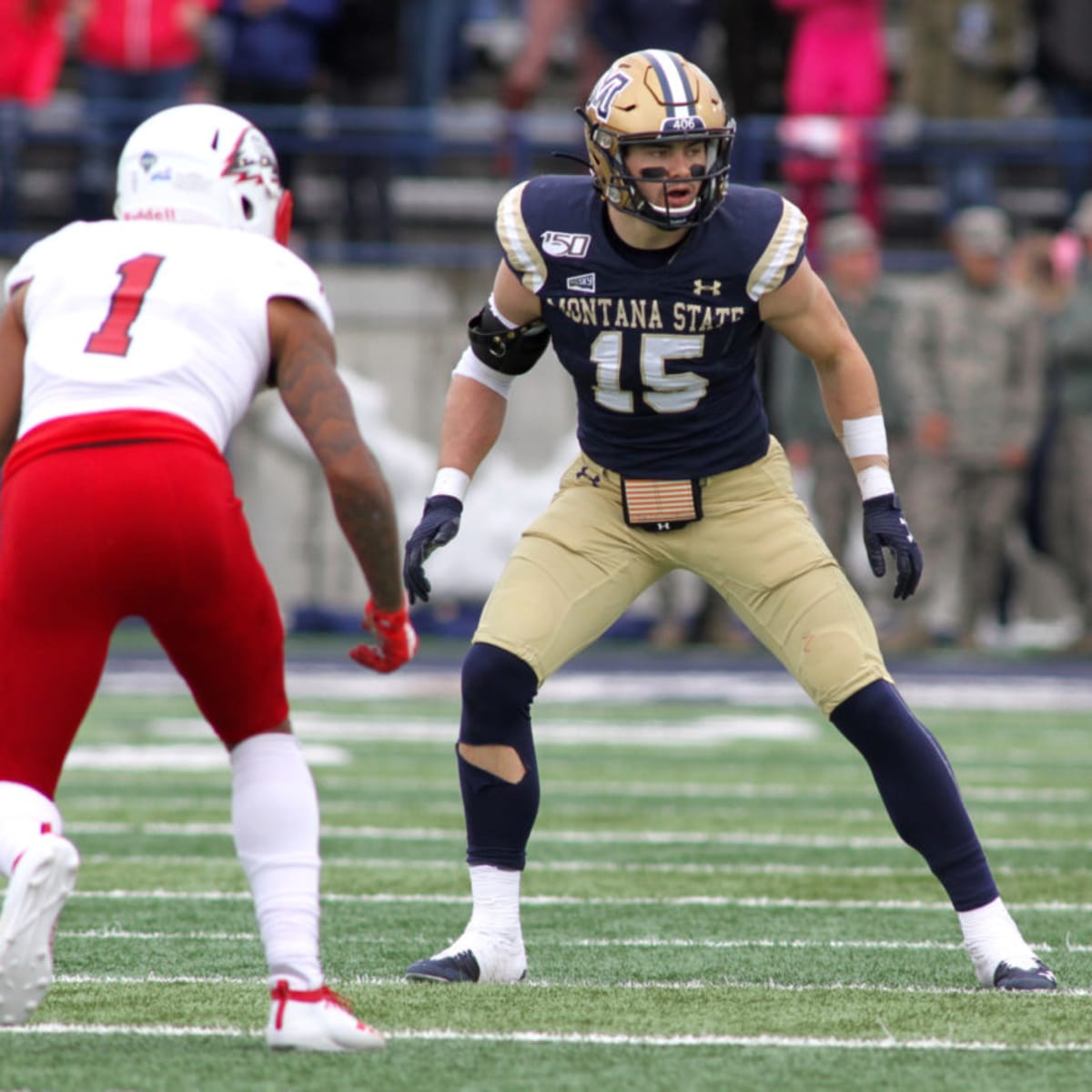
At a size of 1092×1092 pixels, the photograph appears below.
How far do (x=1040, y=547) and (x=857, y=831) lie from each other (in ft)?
19.0

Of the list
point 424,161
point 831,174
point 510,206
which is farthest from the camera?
point 424,161

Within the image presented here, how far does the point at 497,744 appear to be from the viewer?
4559mm

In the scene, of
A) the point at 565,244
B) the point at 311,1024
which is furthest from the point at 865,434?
the point at 311,1024

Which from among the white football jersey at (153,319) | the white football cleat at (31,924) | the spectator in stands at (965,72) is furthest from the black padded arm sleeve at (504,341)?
the spectator in stands at (965,72)

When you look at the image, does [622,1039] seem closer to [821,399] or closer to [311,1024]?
[311,1024]

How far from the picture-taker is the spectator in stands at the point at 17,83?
12914 mm

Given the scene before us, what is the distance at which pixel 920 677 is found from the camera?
11086 millimetres

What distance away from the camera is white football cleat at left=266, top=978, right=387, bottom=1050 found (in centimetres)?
355

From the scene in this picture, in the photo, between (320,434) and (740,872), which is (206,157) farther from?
(740,872)

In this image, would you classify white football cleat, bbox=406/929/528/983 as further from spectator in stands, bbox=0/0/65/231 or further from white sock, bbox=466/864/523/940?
spectator in stands, bbox=0/0/65/231

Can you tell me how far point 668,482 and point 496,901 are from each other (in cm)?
86

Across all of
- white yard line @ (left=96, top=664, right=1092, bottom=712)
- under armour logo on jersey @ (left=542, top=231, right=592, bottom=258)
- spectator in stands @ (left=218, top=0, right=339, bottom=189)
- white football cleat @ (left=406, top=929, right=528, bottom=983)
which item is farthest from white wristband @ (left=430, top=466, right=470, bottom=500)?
spectator in stands @ (left=218, top=0, right=339, bottom=189)

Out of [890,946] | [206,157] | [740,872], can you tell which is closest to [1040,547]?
[740,872]

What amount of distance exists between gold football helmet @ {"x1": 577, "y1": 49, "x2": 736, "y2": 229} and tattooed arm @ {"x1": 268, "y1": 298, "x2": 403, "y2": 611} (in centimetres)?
96
